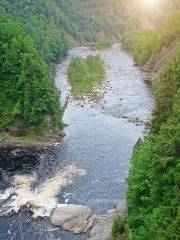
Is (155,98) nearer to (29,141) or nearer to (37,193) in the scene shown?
(37,193)

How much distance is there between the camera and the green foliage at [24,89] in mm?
87188

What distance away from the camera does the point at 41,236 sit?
56.6 m

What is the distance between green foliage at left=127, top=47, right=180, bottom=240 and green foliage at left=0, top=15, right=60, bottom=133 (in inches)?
1398

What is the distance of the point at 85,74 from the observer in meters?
145

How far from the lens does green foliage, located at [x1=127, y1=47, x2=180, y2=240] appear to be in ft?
137

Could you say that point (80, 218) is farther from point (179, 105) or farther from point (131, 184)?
point (179, 105)

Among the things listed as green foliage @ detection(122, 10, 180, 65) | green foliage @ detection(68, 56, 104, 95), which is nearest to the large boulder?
green foliage @ detection(68, 56, 104, 95)

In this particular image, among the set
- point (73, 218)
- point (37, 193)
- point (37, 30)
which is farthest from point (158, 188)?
point (37, 30)

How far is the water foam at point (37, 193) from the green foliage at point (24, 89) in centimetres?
1641

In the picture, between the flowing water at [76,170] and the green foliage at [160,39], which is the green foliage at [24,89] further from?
the green foliage at [160,39]

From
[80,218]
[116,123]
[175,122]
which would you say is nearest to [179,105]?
[175,122]

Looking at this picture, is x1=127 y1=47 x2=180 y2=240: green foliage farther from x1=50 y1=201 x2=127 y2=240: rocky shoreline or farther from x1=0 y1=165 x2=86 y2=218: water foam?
x1=0 y1=165 x2=86 y2=218: water foam

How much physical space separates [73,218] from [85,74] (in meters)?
88.9

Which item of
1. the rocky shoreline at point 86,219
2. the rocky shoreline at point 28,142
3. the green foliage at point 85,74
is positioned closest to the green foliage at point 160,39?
the green foliage at point 85,74
